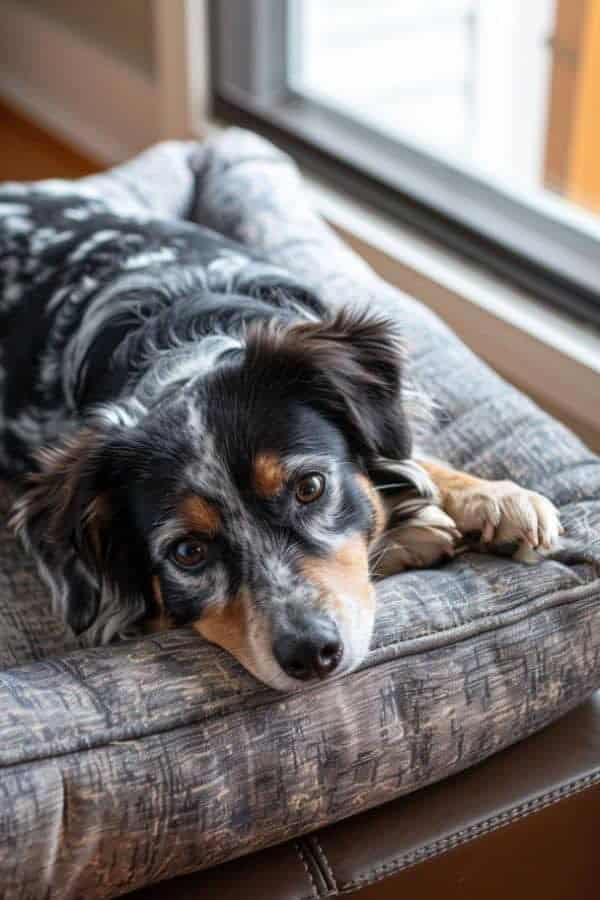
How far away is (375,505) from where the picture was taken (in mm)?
1679

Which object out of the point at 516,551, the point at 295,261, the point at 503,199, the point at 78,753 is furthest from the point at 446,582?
the point at 503,199

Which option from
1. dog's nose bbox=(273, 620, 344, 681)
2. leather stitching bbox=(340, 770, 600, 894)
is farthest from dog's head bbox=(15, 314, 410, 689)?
leather stitching bbox=(340, 770, 600, 894)

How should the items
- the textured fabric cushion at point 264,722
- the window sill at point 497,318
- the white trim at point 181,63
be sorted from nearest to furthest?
1. the textured fabric cushion at point 264,722
2. the window sill at point 497,318
3. the white trim at point 181,63

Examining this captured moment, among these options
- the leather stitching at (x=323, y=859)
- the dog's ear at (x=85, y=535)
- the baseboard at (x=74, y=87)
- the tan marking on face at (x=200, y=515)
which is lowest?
the baseboard at (x=74, y=87)

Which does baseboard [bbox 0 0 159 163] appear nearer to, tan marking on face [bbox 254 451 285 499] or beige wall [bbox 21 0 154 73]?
beige wall [bbox 21 0 154 73]

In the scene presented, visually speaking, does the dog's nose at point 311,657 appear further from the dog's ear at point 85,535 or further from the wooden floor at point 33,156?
the wooden floor at point 33,156

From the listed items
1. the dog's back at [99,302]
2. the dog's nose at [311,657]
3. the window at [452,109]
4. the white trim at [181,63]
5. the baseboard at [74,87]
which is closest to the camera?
the dog's nose at [311,657]

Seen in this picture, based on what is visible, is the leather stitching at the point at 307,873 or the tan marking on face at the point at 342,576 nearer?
the leather stitching at the point at 307,873

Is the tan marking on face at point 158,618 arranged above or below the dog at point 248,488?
below

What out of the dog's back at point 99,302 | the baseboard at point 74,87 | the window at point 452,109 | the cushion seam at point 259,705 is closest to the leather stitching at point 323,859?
the cushion seam at point 259,705

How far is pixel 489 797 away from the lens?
1407 mm

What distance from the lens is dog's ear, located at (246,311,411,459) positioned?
1.63 m

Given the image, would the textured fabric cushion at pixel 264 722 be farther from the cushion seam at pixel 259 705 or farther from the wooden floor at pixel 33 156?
the wooden floor at pixel 33 156

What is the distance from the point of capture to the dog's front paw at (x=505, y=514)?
1.56 meters
